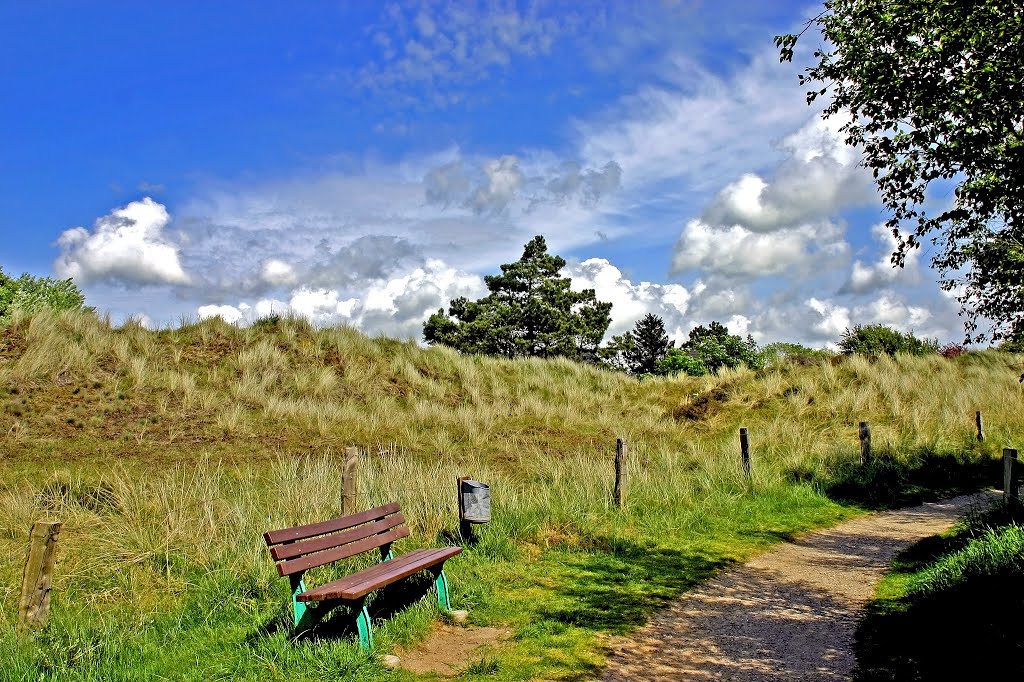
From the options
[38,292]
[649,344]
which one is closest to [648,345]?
[649,344]

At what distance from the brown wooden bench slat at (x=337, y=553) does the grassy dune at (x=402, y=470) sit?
0.50 meters

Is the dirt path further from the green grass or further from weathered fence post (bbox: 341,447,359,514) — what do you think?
weathered fence post (bbox: 341,447,359,514)

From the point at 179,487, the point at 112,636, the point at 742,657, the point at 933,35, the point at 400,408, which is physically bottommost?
the point at 742,657

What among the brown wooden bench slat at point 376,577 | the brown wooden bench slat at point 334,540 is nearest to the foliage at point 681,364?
the brown wooden bench slat at point 334,540

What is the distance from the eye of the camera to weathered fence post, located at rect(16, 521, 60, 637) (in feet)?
18.3

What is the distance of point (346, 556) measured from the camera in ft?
19.9

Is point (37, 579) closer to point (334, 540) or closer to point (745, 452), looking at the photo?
point (334, 540)

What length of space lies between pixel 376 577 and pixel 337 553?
49 cm

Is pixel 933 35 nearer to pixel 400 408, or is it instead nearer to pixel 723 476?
pixel 723 476

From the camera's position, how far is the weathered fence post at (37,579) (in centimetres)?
559

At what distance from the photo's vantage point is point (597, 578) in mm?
7684

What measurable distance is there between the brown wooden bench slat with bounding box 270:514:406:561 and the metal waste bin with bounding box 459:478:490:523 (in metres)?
1.26

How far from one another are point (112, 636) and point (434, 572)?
2576 mm

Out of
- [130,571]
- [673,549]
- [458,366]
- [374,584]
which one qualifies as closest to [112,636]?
[130,571]
